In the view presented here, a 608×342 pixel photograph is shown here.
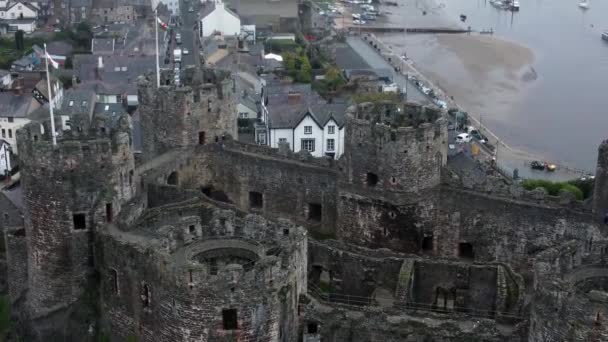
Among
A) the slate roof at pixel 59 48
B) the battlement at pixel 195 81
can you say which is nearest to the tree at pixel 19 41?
the slate roof at pixel 59 48

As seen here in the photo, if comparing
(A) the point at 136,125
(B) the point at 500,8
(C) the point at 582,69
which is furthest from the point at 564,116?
(B) the point at 500,8

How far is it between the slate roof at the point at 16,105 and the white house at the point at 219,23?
27.0 m

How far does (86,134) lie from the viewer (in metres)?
23.9

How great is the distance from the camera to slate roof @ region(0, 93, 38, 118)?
52.2 m

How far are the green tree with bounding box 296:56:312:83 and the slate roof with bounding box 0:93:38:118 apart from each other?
60.4ft

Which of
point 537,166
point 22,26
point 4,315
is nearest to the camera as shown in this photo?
Result: point 4,315

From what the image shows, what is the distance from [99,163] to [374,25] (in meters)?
77.0

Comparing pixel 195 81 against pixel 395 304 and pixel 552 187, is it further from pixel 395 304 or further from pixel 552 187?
pixel 552 187

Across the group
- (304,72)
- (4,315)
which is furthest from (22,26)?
(4,315)

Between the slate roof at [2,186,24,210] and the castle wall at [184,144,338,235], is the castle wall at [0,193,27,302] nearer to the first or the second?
the slate roof at [2,186,24,210]

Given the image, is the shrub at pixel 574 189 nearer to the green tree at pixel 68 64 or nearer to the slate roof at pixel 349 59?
the slate roof at pixel 349 59

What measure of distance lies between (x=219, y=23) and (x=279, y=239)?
61935 mm

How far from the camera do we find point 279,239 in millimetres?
19781

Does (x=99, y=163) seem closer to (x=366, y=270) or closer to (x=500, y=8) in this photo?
(x=366, y=270)
